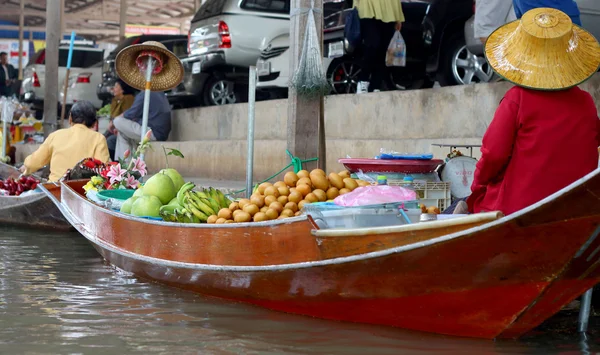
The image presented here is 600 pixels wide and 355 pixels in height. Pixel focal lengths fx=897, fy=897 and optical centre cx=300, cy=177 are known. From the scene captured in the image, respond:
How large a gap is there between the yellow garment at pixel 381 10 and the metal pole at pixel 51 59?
7.13 meters

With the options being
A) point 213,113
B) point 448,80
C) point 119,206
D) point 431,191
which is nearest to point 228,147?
point 213,113

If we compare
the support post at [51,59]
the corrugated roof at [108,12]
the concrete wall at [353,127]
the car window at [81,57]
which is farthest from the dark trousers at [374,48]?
the corrugated roof at [108,12]

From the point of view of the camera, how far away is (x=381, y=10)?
958cm

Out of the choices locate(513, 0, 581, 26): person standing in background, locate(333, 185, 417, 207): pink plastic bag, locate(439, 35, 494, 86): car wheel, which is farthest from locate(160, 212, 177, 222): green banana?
locate(439, 35, 494, 86): car wheel

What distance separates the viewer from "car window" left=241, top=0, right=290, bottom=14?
1235 cm

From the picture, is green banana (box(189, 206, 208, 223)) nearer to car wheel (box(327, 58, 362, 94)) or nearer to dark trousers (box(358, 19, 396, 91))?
dark trousers (box(358, 19, 396, 91))

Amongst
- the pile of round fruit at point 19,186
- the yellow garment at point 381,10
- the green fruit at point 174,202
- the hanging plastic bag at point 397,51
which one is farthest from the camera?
the pile of round fruit at point 19,186

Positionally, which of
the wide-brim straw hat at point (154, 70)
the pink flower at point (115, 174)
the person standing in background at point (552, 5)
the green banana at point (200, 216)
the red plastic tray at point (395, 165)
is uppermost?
the person standing in background at point (552, 5)

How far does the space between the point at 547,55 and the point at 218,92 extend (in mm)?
9704

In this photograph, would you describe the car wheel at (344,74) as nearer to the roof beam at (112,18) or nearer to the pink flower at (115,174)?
the pink flower at (115,174)

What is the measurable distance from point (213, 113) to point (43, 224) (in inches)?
138

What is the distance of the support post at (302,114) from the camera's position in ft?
22.1

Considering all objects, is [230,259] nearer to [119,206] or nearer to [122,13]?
[119,206]

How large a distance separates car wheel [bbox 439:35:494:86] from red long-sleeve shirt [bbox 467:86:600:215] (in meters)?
4.60
